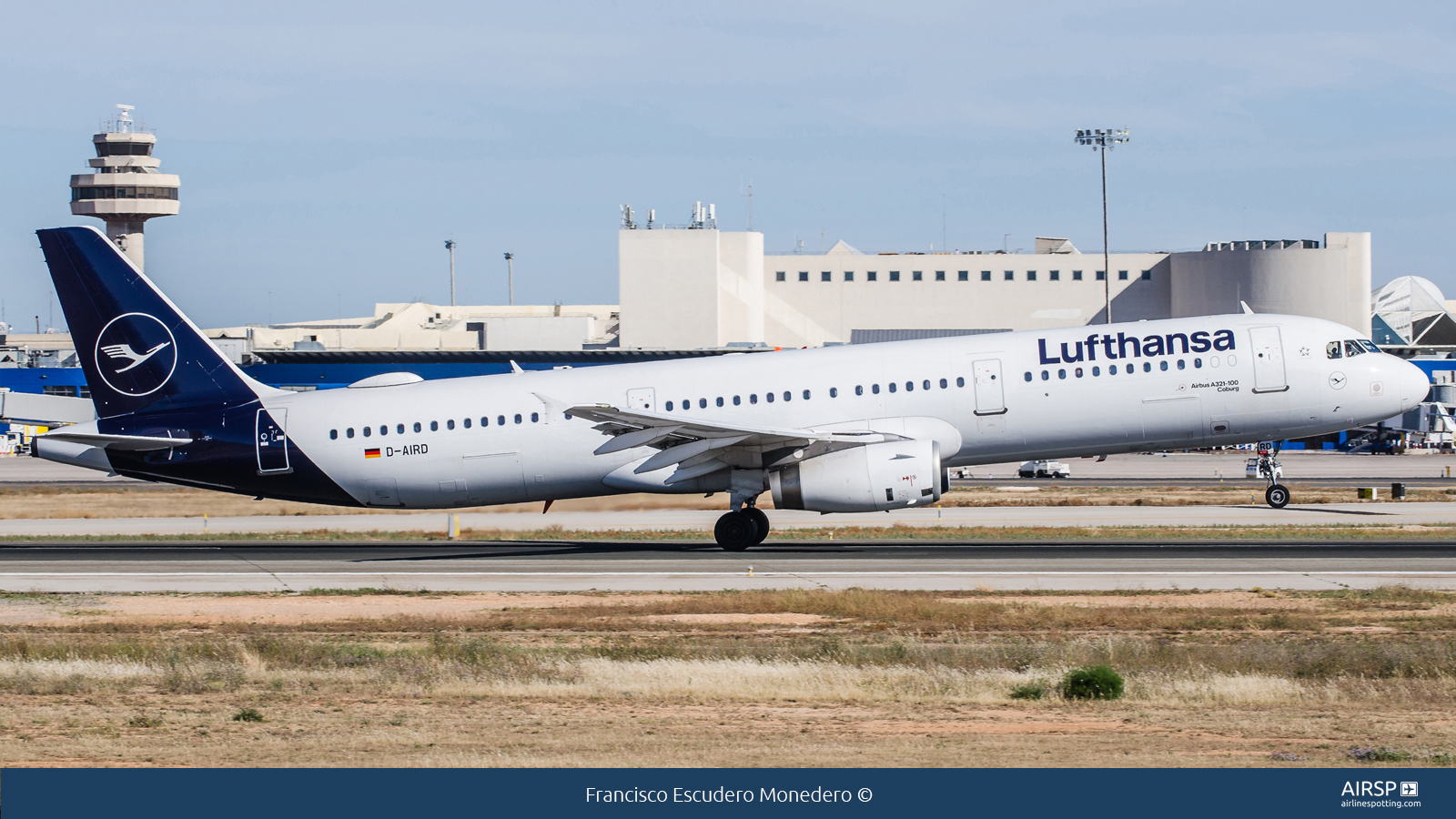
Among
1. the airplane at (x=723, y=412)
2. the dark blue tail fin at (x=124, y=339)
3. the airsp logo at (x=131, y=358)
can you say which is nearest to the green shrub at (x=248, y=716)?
the airplane at (x=723, y=412)

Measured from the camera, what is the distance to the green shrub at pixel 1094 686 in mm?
15711

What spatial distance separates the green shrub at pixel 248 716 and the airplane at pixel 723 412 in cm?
1582

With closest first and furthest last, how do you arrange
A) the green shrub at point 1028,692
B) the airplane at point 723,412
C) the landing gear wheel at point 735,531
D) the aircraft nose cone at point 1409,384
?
the green shrub at point 1028,692 → the airplane at point 723,412 → the aircraft nose cone at point 1409,384 → the landing gear wheel at point 735,531

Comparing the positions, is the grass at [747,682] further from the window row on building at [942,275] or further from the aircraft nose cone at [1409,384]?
the window row on building at [942,275]

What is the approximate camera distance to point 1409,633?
65.9ft

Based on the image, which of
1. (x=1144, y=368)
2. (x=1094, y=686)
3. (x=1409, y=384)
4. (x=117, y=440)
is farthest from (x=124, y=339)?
(x=1409, y=384)

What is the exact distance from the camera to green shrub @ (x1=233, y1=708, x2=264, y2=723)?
14.9 m

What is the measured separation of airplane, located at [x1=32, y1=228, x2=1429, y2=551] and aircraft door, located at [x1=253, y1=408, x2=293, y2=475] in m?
0.04

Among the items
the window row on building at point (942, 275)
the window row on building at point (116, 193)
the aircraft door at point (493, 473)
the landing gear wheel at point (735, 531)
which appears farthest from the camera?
the window row on building at point (116, 193)

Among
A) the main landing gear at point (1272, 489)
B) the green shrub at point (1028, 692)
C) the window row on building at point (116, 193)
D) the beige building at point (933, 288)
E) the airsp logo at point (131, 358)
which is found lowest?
the green shrub at point (1028, 692)

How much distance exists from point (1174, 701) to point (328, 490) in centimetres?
2400

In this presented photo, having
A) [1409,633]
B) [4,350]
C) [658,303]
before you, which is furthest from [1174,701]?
[4,350]

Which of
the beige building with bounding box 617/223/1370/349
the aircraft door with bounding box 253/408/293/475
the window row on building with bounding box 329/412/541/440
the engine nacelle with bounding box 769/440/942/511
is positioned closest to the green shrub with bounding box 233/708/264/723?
the engine nacelle with bounding box 769/440/942/511

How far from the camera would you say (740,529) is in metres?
33.8
